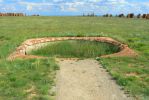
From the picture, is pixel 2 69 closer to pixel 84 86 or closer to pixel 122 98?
pixel 84 86

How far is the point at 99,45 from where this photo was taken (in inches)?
745

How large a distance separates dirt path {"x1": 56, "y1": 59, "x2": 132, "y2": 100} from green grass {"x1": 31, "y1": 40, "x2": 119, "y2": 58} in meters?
4.84

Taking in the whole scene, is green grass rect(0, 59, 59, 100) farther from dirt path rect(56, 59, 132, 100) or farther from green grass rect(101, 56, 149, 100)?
green grass rect(101, 56, 149, 100)

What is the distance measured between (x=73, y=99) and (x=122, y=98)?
1211 millimetres

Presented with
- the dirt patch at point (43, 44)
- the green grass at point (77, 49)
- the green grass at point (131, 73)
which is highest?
the dirt patch at point (43, 44)

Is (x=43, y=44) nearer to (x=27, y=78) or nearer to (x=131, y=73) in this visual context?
(x=131, y=73)

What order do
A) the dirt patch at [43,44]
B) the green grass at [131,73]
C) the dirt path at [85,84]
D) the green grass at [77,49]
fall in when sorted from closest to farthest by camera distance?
the dirt path at [85,84], the green grass at [131,73], the dirt patch at [43,44], the green grass at [77,49]

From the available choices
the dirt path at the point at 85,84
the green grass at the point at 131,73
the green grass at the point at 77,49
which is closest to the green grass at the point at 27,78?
the dirt path at the point at 85,84

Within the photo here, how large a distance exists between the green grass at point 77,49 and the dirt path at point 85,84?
4838 millimetres

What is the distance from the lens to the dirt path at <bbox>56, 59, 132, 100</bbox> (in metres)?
8.81

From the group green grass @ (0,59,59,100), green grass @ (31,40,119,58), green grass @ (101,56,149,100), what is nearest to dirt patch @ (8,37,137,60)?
green grass @ (31,40,119,58)

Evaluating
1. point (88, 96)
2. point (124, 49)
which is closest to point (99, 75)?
point (88, 96)

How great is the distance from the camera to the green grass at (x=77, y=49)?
57.8ft

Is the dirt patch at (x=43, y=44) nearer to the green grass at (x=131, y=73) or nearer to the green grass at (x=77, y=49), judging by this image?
the green grass at (x=77, y=49)
